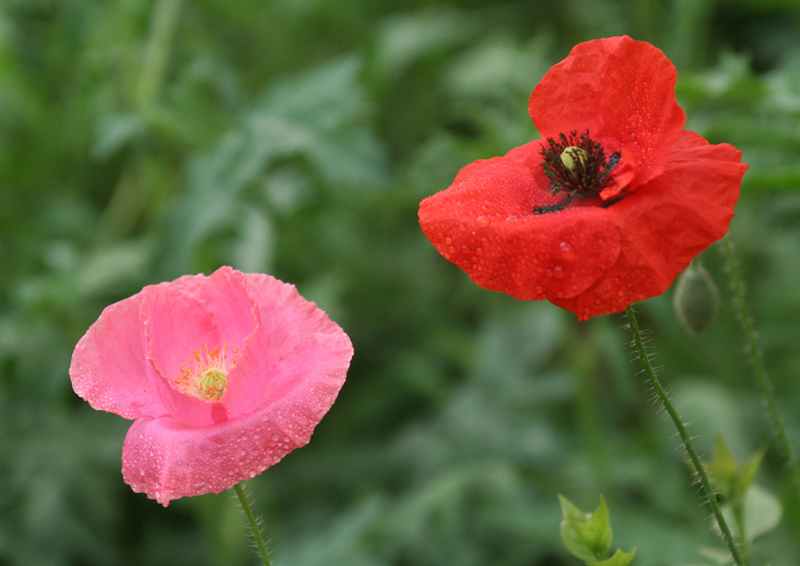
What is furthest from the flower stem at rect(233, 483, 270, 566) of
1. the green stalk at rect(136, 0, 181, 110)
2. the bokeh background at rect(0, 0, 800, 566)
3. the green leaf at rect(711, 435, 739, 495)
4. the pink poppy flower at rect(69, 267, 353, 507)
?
the green stalk at rect(136, 0, 181, 110)

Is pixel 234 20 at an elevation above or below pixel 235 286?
below

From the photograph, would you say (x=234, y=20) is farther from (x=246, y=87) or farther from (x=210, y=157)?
(x=210, y=157)

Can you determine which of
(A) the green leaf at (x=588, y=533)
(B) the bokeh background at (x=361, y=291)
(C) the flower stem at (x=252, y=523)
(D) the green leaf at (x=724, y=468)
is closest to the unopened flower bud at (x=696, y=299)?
(D) the green leaf at (x=724, y=468)

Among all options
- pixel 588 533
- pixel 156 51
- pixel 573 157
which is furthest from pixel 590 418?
pixel 156 51

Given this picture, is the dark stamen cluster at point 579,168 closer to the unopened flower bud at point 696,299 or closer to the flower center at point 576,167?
the flower center at point 576,167

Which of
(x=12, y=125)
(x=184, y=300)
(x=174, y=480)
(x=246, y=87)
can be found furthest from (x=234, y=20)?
(x=174, y=480)

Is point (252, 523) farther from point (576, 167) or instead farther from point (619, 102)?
point (619, 102)
